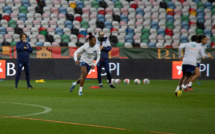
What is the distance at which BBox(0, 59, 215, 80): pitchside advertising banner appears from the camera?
2733 cm

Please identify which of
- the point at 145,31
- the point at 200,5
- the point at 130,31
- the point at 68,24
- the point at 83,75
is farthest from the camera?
the point at 200,5

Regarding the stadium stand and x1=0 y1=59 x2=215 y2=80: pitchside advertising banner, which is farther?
the stadium stand

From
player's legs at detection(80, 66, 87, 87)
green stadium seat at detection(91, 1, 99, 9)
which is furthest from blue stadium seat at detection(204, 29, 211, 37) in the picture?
Answer: player's legs at detection(80, 66, 87, 87)

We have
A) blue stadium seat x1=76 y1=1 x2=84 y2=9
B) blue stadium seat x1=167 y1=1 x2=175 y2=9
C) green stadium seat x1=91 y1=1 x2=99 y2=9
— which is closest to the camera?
blue stadium seat x1=76 y1=1 x2=84 y2=9

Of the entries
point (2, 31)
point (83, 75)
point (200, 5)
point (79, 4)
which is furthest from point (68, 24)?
point (83, 75)

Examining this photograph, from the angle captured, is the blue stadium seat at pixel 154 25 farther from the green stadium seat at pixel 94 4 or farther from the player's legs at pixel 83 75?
the player's legs at pixel 83 75

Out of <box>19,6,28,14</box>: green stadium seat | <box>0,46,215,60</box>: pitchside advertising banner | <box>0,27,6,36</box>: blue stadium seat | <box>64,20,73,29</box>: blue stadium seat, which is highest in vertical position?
<box>19,6,28,14</box>: green stadium seat

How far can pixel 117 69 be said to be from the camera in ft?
95.2

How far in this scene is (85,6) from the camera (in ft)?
117

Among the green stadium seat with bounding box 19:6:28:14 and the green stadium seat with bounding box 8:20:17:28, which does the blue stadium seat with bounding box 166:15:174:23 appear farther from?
the green stadium seat with bounding box 8:20:17:28

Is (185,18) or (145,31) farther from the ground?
(185,18)

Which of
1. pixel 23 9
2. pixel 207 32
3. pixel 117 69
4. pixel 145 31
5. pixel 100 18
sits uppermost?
pixel 23 9

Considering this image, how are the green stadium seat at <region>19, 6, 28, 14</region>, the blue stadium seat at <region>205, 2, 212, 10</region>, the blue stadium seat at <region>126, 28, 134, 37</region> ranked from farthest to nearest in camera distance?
the blue stadium seat at <region>205, 2, 212, 10</region>, the blue stadium seat at <region>126, 28, 134, 37</region>, the green stadium seat at <region>19, 6, 28, 14</region>

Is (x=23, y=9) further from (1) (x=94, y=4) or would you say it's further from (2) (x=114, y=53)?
(2) (x=114, y=53)
